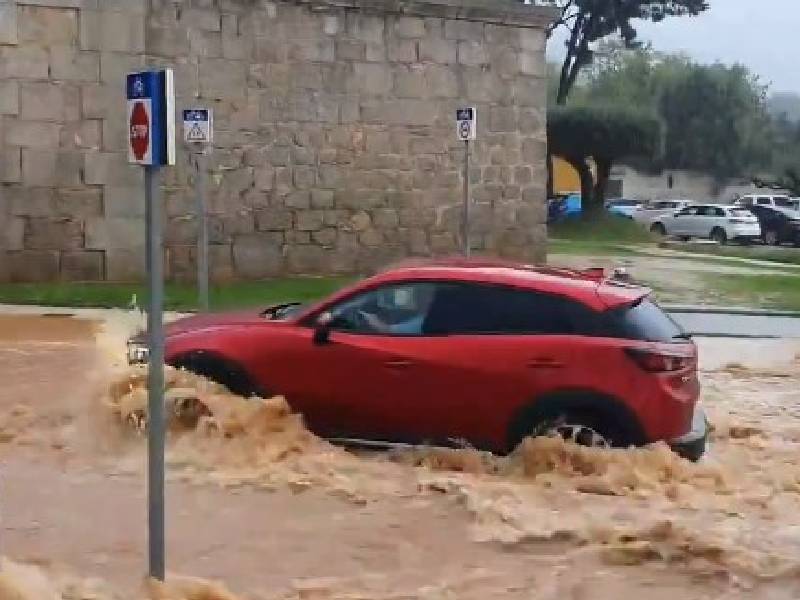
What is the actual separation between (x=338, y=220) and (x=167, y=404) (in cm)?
1320

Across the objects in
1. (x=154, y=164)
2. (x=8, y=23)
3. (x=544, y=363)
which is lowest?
(x=544, y=363)

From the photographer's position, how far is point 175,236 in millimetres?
21625

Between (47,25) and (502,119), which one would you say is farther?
(502,119)

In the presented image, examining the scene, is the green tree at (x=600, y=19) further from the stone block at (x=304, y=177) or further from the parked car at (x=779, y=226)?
the stone block at (x=304, y=177)

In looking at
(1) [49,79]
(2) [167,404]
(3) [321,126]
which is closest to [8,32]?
(1) [49,79]

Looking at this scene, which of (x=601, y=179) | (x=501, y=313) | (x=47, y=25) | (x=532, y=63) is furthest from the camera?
(x=601, y=179)

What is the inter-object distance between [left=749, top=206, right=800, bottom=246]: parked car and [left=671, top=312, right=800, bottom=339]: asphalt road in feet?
82.6

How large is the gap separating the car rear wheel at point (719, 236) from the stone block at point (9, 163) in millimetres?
29601

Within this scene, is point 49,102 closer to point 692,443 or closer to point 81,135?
point 81,135

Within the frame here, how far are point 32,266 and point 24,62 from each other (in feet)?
9.25

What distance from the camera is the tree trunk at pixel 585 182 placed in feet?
144

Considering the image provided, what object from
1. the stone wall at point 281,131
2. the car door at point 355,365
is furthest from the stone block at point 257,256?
the car door at point 355,365

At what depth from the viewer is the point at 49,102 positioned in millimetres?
20422

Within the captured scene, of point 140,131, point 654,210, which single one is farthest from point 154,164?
point 654,210
